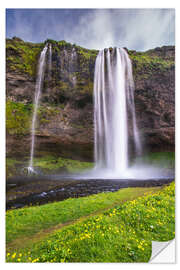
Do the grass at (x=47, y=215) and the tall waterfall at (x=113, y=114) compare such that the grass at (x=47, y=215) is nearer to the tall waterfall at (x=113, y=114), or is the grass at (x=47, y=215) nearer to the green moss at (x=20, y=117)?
the green moss at (x=20, y=117)

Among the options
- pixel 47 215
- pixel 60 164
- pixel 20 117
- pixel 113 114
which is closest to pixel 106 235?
pixel 47 215

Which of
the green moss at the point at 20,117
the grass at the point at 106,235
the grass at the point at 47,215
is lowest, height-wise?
the grass at the point at 47,215

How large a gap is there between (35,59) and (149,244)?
39.1 feet

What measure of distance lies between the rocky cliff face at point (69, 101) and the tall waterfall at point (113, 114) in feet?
1.70

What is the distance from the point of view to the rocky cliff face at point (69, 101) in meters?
9.38

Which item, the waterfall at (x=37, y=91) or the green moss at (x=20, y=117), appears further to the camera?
the waterfall at (x=37, y=91)

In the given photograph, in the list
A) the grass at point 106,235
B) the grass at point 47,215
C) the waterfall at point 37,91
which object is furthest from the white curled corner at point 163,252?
the waterfall at point 37,91

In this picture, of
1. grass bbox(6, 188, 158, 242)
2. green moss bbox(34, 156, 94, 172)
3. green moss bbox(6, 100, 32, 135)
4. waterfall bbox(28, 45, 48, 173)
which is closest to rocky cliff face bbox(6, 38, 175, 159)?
green moss bbox(6, 100, 32, 135)

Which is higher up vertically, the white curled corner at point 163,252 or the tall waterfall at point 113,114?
the tall waterfall at point 113,114

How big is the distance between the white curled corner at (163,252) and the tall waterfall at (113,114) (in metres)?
8.27

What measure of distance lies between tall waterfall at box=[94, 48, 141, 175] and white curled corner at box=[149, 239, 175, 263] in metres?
8.27

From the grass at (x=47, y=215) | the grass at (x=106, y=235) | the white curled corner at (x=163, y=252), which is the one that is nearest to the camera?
the grass at (x=106, y=235)

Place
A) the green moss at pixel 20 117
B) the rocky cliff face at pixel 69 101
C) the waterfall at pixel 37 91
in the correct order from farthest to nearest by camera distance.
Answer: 1. the waterfall at pixel 37 91
2. the rocky cliff face at pixel 69 101
3. the green moss at pixel 20 117
